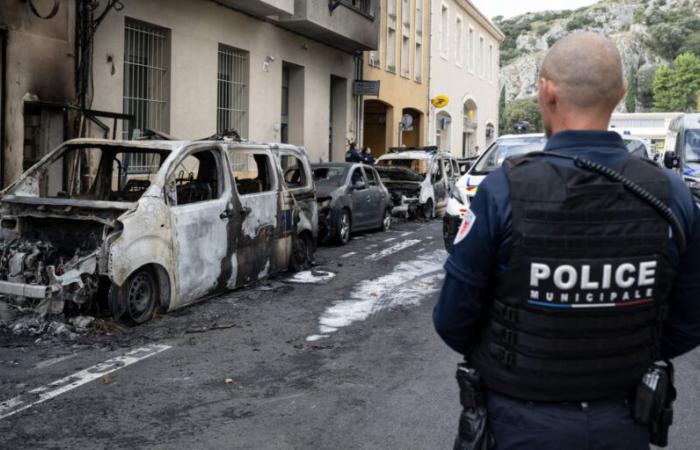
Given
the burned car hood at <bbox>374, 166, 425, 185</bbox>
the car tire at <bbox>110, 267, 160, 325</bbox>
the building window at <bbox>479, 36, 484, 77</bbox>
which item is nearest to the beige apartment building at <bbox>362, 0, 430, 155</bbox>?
the burned car hood at <bbox>374, 166, 425, 185</bbox>

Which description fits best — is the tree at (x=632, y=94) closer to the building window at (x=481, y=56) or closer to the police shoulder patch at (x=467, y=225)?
the building window at (x=481, y=56)

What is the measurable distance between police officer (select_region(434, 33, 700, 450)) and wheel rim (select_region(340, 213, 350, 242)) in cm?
1246

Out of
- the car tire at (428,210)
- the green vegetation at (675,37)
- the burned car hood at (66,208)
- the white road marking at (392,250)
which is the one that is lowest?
the white road marking at (392,250)

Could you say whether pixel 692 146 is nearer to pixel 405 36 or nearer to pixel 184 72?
pixel 184 72

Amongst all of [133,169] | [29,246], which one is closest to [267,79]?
[133,169]

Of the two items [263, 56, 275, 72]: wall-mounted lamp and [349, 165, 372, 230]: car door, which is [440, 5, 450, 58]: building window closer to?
[263, 56, 275, 72]: wall-mounted lamp

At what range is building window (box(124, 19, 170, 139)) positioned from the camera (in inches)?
586

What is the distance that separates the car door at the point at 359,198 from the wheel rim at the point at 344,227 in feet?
1.44

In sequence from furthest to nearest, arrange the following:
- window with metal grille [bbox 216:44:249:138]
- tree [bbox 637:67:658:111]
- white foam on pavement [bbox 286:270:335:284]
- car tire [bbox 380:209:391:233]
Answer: tree [bbox 637:67:658:111], window with metal grille [bbox 216:44:249:138], car tire [bbox 380:209:391:233], white foam on pavement [bbox 286:270:335:284]

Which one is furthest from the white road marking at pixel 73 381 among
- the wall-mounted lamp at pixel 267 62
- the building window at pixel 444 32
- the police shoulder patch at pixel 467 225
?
the building window at pixel 444 32

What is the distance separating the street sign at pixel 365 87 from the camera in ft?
81.8

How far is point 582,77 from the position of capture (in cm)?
227

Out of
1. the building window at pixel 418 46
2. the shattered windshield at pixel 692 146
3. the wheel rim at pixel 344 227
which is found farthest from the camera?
the building window at pixel 418 46

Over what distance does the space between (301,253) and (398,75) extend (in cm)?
1983
